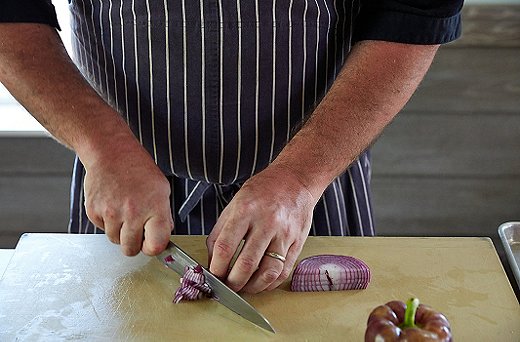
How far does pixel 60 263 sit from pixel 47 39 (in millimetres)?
316

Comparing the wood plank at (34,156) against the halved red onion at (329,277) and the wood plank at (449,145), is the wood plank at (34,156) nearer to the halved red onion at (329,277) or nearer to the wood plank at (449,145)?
the wood plank at (449,145)

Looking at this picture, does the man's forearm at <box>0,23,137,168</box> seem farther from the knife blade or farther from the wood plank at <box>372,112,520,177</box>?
the wood plank at <box>372,112,520,177</box>

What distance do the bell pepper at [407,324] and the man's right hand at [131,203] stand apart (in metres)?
0.29

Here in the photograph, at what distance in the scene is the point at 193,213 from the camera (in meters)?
1.35

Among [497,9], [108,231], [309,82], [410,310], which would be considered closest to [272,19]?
[309,82]

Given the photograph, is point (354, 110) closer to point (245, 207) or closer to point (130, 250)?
point (245, 207)

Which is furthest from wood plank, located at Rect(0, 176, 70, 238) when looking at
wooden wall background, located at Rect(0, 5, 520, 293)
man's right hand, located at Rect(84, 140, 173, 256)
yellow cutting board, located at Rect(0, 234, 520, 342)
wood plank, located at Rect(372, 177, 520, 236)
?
man's right hand, located at Rect(84, 140, 173, 256)

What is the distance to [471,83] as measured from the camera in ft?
6.85

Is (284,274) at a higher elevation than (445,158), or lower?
higher

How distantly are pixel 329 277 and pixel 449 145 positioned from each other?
45.9 inches

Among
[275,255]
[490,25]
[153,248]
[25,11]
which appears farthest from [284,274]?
[490,25]

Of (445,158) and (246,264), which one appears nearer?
(246,264)

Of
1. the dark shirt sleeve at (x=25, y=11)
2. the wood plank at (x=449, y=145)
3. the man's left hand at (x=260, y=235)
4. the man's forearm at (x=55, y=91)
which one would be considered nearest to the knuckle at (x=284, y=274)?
the man's left hand at (x=260, y=235)

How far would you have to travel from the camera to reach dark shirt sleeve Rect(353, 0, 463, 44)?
1206 mm
